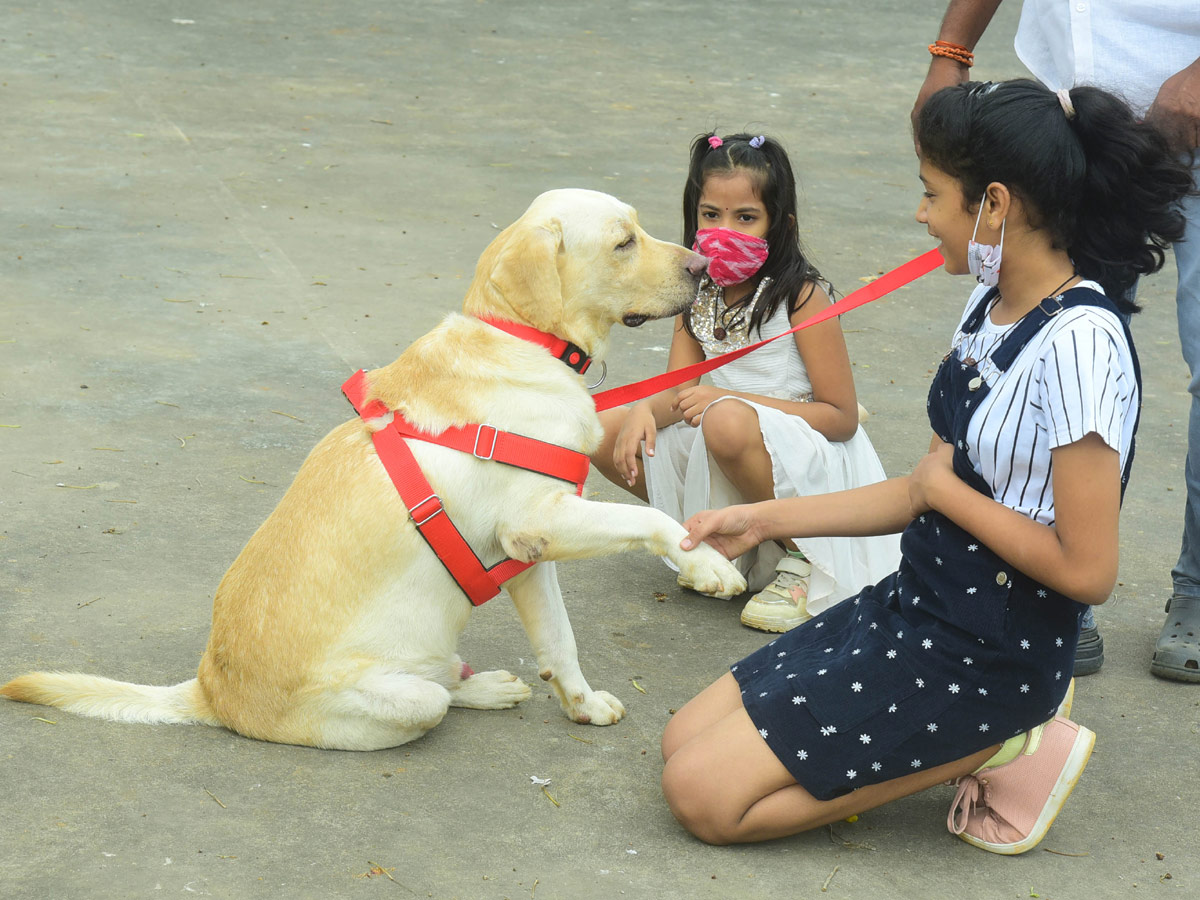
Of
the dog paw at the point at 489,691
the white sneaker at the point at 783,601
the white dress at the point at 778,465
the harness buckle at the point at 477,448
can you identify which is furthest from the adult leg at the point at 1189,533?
the harness buckle at the point at 477,448

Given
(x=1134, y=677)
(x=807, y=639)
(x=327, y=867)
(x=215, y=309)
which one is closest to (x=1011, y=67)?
(x=215, y=309)

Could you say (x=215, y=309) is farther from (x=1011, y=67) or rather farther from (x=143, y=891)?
(x=1011, y=67)

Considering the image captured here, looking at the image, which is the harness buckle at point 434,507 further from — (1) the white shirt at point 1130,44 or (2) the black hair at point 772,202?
(1) the white shirt at point 1130,44

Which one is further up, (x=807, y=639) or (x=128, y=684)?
(x=807, y=639)

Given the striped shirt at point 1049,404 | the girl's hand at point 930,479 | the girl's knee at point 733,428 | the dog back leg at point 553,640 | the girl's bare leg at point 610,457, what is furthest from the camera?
the girl's bare leg at point 610,457

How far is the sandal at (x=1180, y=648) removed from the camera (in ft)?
11.4

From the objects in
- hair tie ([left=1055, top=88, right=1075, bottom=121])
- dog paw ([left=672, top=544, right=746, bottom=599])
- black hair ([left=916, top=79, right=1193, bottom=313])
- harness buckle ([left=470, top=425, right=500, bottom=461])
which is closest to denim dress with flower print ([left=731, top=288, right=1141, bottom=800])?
Result: black hair ([left=916, top=79, right=1193, bottom=313])

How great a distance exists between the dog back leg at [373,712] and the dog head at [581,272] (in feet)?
2.81

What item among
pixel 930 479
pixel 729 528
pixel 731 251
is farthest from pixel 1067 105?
A: pixel 731 251

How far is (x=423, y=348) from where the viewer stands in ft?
9.87

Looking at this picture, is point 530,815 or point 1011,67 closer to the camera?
point 530,815

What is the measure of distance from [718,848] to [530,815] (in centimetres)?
40

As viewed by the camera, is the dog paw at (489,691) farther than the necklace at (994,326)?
Yes

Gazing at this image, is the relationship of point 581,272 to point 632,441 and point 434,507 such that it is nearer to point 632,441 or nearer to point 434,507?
point 434,507
